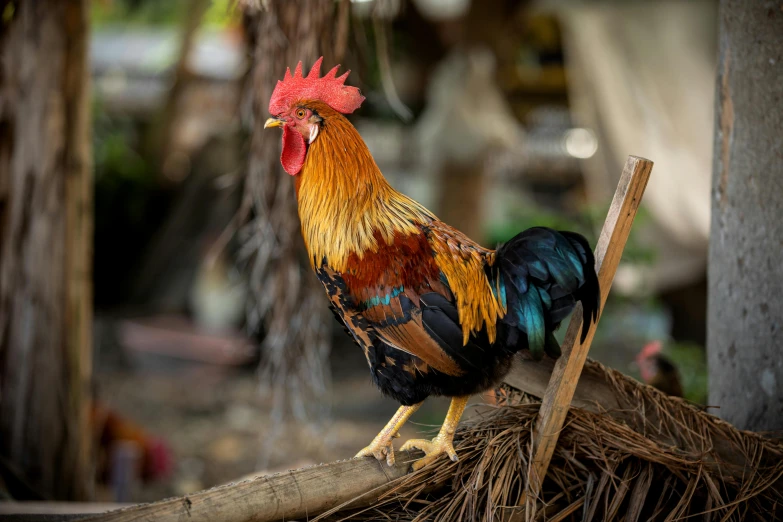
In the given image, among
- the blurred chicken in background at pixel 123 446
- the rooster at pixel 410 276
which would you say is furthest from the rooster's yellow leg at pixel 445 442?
the blurred chicken in background at pixel 123 446

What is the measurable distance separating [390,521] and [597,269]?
0.86 meters

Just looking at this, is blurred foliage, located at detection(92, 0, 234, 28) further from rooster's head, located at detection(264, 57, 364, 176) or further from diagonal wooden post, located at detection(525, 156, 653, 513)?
diagonal wooden post, located at detection(525, 156, 653, 513)

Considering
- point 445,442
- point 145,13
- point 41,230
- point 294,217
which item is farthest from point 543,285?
point 145,13

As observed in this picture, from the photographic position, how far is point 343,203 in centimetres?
187

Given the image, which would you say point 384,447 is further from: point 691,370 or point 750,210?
point 691,370

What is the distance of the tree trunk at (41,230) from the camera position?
3002 millimetres

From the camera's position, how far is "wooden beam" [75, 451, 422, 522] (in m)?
1.53

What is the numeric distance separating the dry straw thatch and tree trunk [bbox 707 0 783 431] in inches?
8.8

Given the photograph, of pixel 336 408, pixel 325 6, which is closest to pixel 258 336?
pixel 336 408

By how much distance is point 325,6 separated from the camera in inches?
100

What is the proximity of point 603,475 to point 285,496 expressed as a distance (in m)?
0.86

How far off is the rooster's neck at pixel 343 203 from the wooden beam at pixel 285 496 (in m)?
0.54

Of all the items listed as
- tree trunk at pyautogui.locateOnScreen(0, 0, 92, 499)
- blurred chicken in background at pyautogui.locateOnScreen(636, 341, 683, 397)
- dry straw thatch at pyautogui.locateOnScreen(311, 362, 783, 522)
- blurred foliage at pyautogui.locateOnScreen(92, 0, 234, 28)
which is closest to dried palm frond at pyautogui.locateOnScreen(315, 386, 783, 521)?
dry straw thatch at pyautogui.locateOnScreen(311, 362, 783, 522)

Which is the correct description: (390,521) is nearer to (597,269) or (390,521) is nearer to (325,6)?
(597,269)
